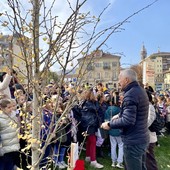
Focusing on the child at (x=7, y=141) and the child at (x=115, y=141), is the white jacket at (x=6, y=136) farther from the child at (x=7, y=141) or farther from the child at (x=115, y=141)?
the child at (x=115, y=141)

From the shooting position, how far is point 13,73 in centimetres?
201

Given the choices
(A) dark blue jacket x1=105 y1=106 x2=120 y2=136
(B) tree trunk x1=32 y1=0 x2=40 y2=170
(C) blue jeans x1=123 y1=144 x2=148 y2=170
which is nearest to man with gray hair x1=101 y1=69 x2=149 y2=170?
(C) blue jeans x1=123 y1=144 x2=148 y2=170

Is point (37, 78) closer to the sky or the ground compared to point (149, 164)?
closer to the sky

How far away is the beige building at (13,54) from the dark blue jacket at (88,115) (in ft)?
14.8

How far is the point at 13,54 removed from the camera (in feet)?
6.42

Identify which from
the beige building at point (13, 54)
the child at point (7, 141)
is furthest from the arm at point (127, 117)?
the beige building at point (13, 54)

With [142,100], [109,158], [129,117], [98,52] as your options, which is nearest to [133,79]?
[142,100]

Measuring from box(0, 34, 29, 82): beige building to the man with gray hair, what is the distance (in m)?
1.99

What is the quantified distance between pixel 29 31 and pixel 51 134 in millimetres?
787

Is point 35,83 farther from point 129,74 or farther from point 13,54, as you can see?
point 129,74

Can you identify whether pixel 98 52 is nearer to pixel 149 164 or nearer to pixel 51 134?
pixel 51 134

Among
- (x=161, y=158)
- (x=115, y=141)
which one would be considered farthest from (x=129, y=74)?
(x=161, y=158)

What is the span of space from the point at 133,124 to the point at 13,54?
86.3 inches

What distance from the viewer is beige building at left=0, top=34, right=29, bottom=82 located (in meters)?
1.93
